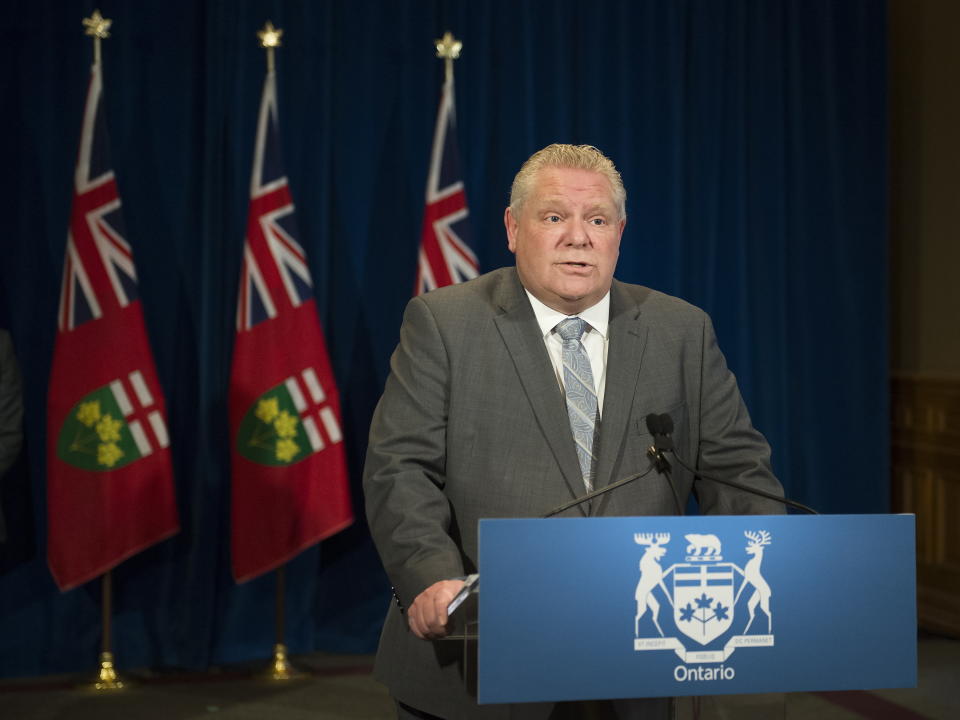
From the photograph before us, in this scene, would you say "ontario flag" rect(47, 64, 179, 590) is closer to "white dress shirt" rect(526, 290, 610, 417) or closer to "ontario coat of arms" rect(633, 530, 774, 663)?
"white dress shirt" rect(526, 290, 610, 417)

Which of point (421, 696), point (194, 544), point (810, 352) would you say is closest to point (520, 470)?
point (421, 696)

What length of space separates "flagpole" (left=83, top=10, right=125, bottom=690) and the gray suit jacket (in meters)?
3.22

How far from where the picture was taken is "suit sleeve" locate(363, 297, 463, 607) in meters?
1.80

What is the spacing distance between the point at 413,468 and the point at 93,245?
10.7ft

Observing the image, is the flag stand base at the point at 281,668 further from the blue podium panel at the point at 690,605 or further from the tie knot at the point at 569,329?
the blue podium panel at the point at 690,605

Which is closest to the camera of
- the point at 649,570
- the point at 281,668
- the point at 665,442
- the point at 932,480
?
the point at 649,570

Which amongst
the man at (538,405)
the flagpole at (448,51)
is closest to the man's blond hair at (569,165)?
the man at (538,405)

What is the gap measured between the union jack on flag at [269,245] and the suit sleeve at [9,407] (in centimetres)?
92

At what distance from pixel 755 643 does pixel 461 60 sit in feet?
15.1

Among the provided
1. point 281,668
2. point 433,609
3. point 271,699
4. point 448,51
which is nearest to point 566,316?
point 433,609

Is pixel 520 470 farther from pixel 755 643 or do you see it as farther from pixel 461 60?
pixel 461 60

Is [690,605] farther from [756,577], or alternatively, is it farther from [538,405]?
[538,405]

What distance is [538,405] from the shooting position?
196cm

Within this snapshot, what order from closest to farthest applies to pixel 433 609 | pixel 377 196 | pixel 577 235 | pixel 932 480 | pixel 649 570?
pixel 649 570 < pixel 433 609 < pixel 577 235 < pixel 377 196 < pixel 932 480
